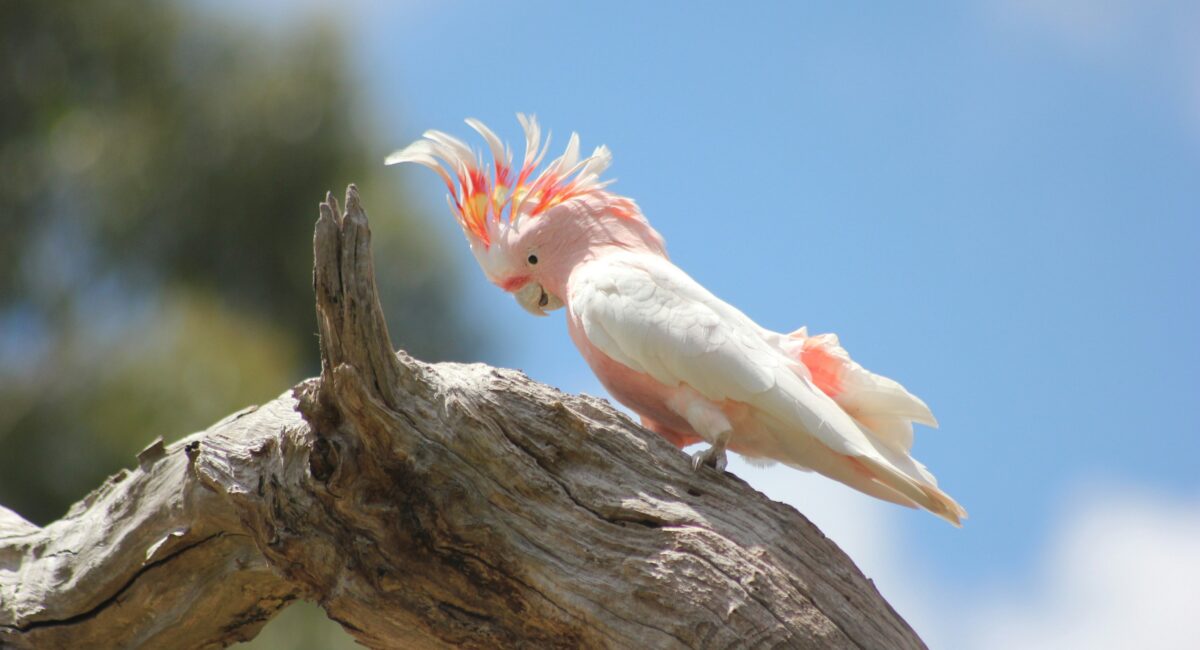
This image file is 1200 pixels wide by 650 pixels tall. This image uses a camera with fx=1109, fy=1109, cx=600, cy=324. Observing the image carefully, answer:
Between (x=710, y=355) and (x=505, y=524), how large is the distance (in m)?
0.74

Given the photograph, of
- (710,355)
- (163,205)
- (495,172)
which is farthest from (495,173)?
(163,205)

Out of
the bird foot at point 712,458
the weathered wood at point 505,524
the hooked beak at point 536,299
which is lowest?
the weathered wood at point 505,524

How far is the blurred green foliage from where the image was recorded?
9.87 meters

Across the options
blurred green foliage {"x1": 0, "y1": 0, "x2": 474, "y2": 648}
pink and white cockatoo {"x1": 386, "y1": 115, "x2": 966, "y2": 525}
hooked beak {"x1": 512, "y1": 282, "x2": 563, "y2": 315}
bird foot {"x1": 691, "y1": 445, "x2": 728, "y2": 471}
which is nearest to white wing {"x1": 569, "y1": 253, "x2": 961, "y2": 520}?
pink and white cockatoo {"x1": 386, "y1": 115, "x2": 966, "y2": 525}

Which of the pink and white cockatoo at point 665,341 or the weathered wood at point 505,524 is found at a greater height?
the pink and white cockatoo at point 665,341

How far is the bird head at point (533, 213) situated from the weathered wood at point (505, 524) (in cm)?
A: 64

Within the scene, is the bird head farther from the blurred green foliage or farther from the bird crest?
the blurred green foliage

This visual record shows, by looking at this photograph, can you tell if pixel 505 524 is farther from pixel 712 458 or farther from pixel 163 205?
pixel 163 205

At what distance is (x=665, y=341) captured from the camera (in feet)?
10.1

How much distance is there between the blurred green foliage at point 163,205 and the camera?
987 cm

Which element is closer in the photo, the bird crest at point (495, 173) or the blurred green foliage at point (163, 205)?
the bird crest at point (495, 173)

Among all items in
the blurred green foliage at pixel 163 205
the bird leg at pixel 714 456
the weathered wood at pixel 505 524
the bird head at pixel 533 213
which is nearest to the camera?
the weathered wood at pixel 505 524

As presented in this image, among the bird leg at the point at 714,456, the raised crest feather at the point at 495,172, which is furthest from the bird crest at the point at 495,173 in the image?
the bird leg at the point at 714,456

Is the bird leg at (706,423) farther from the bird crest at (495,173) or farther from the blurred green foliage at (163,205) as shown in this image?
the blurred green foliage at (163,205)
